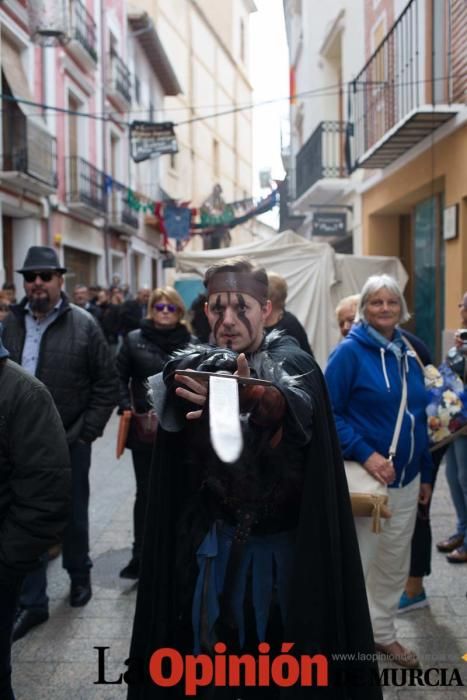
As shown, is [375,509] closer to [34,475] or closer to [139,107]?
[34,475]

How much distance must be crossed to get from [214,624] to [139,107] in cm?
2366

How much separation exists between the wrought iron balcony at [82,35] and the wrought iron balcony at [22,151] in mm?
3012

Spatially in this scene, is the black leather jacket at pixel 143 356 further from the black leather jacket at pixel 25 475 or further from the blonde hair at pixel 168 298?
the black leather jacket at pixel 25 475

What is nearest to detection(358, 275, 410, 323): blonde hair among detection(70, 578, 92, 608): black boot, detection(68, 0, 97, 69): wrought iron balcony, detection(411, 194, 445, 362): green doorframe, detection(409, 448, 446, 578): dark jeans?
detection(409, 448, 446, 578): dark jeans

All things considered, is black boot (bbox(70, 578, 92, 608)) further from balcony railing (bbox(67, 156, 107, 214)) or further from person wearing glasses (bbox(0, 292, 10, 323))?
balcony railing (bbox(67, 156, 107, 214))

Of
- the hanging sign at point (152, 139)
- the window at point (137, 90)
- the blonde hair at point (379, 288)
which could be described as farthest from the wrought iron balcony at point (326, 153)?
the blonde hair at point (379, 288)

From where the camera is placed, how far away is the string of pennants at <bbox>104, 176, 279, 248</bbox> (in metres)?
20.2

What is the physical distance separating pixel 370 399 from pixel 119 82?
19.0 meters

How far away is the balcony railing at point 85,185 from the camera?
17000 mm

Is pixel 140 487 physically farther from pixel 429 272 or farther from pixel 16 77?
pixel 16 77

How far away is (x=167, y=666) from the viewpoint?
7.16 ft

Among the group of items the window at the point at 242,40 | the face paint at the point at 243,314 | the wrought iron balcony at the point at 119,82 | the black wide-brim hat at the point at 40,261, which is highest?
the window at the point at 242,40

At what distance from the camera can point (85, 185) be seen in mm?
18047

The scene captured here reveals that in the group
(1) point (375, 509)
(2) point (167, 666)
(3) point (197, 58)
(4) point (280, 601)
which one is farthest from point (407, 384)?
(3) point (197, 58)
